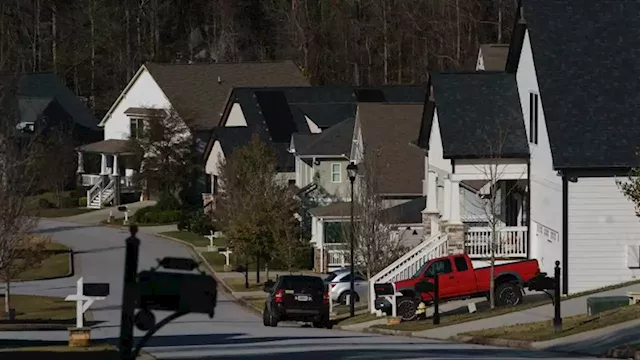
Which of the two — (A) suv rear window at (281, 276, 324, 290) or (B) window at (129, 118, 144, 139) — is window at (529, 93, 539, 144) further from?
Answer: (B) window at (129, 118, 144, 139)

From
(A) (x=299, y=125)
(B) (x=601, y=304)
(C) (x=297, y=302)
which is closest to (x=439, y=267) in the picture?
(C) (x=297, y=302)

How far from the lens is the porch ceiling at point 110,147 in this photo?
81.4 m

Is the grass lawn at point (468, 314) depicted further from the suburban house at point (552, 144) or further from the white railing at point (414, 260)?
the white railing at point (414, 260)

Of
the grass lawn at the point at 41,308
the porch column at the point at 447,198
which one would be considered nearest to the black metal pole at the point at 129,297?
the porch column at the point at 447,198

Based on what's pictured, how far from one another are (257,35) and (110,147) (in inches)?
1350

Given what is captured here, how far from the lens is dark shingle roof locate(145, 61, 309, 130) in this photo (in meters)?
84.2

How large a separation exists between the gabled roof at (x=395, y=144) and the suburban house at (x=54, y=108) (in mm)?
34964

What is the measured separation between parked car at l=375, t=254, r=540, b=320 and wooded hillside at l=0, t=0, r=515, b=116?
5017cm

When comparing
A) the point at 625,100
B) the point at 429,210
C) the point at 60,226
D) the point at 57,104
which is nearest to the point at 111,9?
the point at 57,104

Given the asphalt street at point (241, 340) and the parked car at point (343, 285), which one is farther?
the parked car at point (343, 285)

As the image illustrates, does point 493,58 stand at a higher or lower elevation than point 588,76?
higher

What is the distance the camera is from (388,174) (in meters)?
56.0

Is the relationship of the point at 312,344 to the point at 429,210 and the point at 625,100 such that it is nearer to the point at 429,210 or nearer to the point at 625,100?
the point at 625,100

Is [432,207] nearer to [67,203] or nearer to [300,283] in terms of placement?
[300,283]
